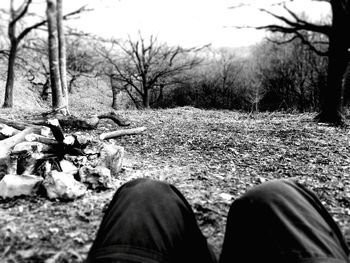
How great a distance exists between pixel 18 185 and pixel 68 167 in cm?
76

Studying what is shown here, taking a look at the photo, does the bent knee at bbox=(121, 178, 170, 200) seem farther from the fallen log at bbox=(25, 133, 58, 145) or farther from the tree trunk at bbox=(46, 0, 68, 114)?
the tree trunk at bbox=(46, 0, 68, 114)

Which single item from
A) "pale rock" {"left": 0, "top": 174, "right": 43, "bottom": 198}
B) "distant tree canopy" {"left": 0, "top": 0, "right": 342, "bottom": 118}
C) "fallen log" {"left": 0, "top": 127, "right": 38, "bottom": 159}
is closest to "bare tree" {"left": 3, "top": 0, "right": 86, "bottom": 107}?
"distant tree canopy" {"left": 0, "top": 0, "right": 342, "bottom": 118}

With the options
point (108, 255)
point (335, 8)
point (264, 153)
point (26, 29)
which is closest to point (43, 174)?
point (108, 255)

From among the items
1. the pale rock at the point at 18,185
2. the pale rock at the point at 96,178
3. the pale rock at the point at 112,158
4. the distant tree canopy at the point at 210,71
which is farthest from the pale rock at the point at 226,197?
the distant tree canopy at the point at 210,71

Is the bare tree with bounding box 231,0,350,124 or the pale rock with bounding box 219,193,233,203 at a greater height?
the bare tree with bounding box 231,0,350,124

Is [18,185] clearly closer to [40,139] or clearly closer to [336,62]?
[40,139]

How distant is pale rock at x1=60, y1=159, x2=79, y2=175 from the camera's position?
158 inches

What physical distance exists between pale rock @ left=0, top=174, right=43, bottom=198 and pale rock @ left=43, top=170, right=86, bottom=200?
13 centimetres

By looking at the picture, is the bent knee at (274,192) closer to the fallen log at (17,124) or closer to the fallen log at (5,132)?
the fallen log at (5,132)

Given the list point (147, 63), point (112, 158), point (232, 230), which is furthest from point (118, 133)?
point (147, 63)

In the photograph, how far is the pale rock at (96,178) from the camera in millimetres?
3789

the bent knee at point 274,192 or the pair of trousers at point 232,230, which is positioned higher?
the bent knee at point 274,192

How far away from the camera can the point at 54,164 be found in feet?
13.5

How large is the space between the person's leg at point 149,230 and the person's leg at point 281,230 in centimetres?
17
